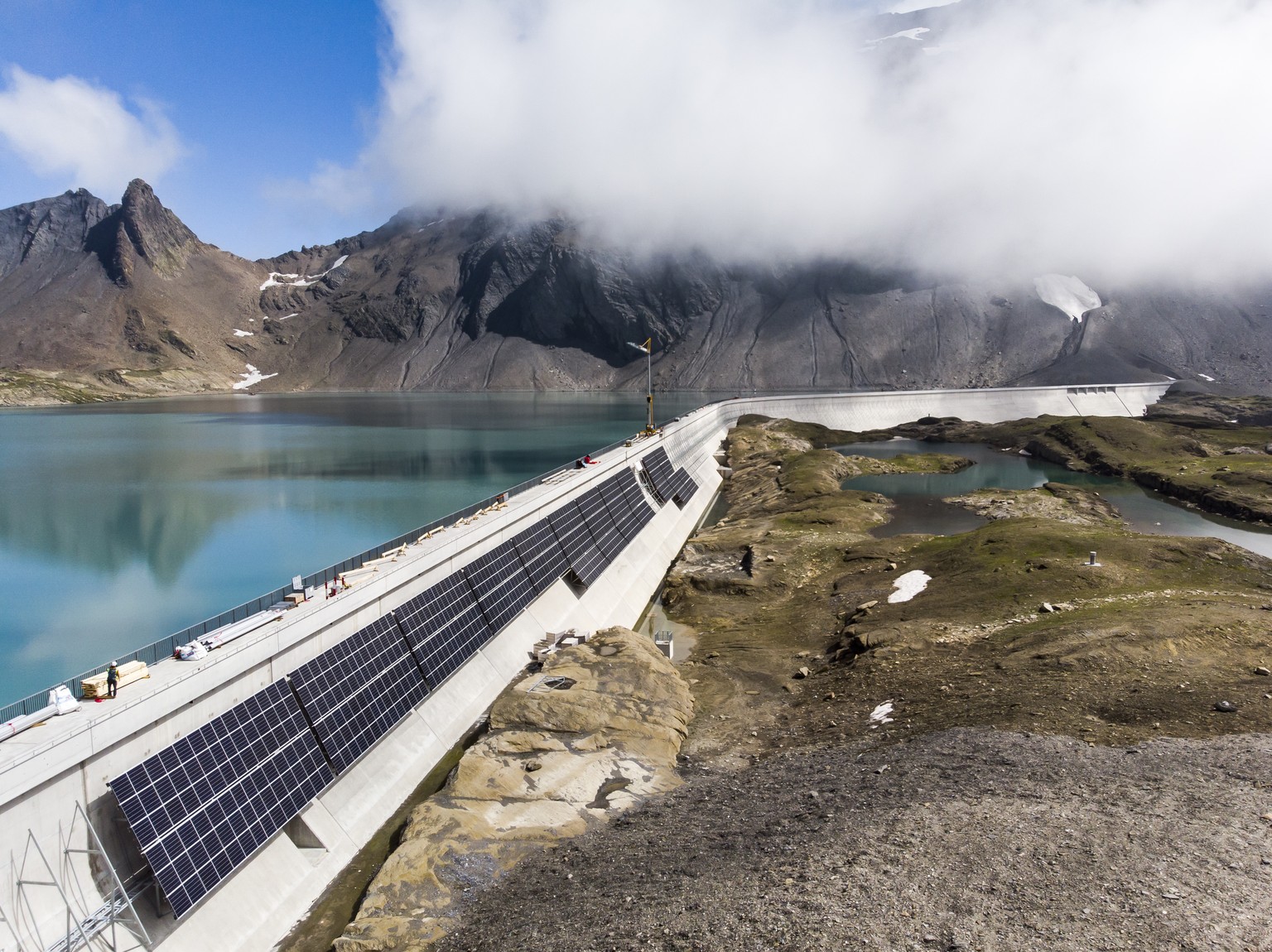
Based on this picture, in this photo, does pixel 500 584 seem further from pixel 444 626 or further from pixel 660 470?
pixel 660 470

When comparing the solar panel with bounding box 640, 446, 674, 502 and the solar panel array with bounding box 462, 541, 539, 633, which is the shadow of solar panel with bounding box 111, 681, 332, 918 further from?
the solar panel with bounding box 640, 446, 674, 502

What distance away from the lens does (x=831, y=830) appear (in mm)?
17547

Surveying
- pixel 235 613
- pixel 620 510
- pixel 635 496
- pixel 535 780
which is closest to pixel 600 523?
pixel 620 510

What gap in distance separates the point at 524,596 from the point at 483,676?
5.58 meters

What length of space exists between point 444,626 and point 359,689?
5341mm

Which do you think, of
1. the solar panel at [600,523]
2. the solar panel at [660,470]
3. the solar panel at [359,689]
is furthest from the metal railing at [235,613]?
the solar panel at [660,470]

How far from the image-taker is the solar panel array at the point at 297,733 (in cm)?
1605

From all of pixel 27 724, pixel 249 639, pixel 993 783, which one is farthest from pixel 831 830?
pixel 27 724

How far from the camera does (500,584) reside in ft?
108

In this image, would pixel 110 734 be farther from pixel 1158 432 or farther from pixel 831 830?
pixel 1158 432

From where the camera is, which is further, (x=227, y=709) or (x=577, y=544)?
(x=577, y=544)

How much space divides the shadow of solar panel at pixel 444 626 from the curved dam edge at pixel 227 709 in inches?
16.1

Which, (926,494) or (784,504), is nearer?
(784,504)

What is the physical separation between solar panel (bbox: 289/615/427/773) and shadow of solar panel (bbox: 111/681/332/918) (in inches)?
21.8
